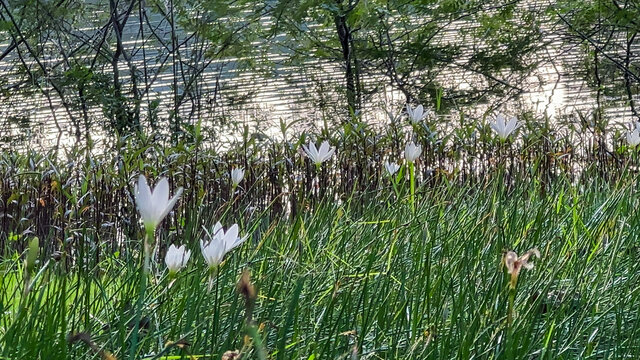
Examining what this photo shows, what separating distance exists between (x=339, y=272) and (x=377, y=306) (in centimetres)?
14

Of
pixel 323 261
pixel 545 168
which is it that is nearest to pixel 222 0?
pixel 545 168

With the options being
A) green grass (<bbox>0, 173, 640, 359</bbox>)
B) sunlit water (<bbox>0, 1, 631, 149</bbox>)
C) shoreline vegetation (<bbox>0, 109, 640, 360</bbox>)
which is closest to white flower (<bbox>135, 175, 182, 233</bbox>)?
shoreline vegetation (<bbox>0, 109, 640, 360</bbox>)

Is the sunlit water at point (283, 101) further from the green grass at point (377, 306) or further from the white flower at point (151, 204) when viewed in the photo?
the white flower at point (151, 204)

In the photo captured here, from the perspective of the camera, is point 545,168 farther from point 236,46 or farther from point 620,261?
point 236,46

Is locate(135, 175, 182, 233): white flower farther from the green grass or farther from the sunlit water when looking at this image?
the sunlit water

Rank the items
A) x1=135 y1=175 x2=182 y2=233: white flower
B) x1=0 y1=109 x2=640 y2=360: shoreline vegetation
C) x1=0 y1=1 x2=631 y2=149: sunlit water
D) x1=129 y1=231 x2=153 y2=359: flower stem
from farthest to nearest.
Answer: x1=0 y1=1 x2=631 y2=149: sunlit water → x1=0 y1=109 x2=640 y2=360: shoreline vegetation → x1=135 y1=175 x2=182 y2=233: white flower → x1=129 y1=231 x2=153 y2=359: flower stem

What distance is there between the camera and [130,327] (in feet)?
5.39

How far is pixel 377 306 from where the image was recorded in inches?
78.8

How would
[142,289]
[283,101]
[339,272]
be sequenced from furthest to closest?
[283,101] < [339,272] < [142,289]

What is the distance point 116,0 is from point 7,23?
1462 millimetres

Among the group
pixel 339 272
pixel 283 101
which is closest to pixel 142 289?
pixel 339 272

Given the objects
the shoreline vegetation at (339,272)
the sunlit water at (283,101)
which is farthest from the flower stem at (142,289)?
the sunlit water at (283,101)

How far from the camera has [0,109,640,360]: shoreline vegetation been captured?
1.40 meters

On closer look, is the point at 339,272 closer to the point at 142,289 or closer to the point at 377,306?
the point at 377,306
